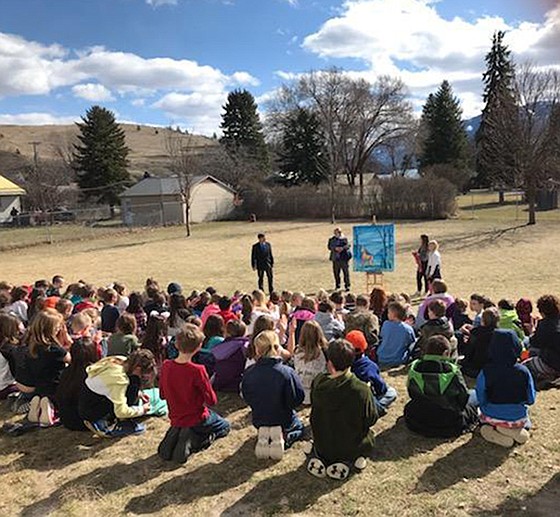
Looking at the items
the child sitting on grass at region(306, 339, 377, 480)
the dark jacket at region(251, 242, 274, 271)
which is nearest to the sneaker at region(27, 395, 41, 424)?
the child sitting on grass at region(306, 339, 377, 480)

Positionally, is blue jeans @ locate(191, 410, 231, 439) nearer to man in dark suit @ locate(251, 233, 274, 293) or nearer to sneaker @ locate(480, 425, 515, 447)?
sneaker @ locate(480, 425, 515, 447)

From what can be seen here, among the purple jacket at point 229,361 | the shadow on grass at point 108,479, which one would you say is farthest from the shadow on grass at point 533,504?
the purple jacket at point 229,361

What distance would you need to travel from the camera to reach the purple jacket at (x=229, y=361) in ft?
21.8

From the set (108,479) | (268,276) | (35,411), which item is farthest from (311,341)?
(268,276)

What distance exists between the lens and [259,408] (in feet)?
16.6

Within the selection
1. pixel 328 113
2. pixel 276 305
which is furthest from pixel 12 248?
pixel 328 113

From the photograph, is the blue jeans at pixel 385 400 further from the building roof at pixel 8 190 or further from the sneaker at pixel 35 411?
the building roof at pixel 8 190

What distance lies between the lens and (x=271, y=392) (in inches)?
198

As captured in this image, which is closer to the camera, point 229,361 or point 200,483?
point 200,483

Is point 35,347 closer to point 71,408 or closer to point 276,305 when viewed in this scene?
point 71,408

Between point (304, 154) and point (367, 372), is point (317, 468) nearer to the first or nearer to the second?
point (367, 372)

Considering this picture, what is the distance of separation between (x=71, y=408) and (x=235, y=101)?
215 ft

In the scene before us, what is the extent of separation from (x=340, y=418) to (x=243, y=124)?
65.5 metres

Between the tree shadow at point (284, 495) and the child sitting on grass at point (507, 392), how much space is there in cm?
167
